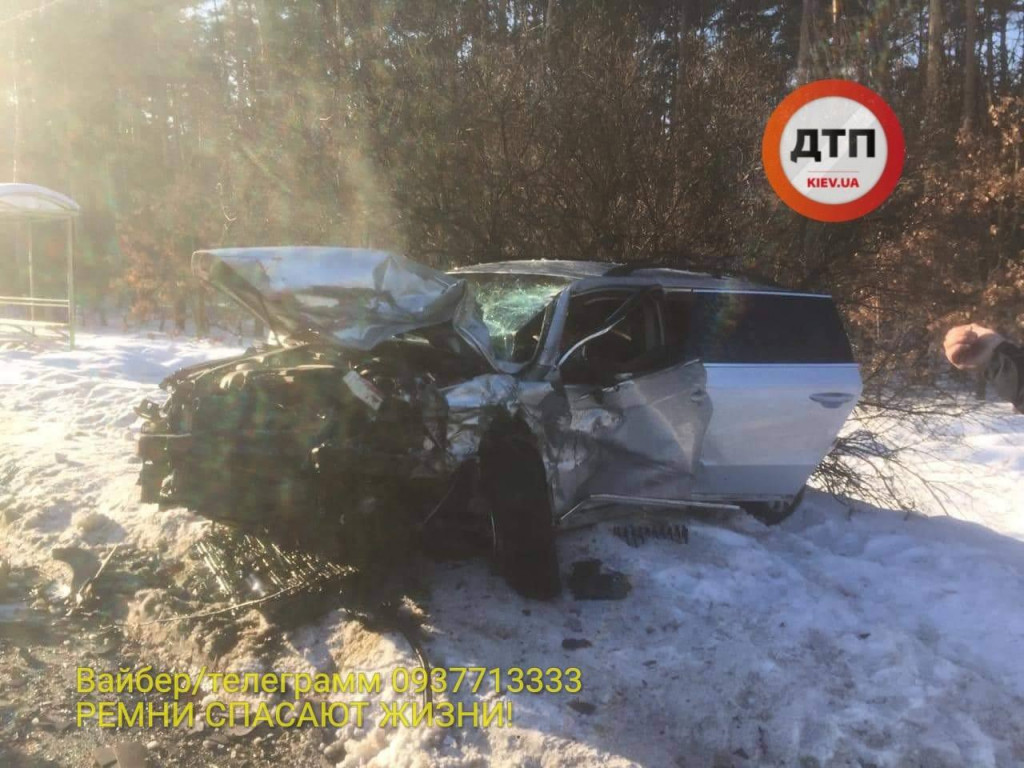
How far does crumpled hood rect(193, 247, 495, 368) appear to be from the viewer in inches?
153

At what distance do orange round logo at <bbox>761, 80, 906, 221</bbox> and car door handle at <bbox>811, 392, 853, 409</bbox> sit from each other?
11.1 ft

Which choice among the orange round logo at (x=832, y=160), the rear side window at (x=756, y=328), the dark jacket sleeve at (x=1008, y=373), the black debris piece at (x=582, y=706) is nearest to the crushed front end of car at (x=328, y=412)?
the black debris piece at (x=582, y=706)

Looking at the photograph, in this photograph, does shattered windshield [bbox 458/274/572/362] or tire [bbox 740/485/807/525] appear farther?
tire [bbox 740/485/807/525]

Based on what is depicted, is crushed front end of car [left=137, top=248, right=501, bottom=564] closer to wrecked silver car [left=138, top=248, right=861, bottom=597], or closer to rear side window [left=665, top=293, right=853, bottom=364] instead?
wrecked silver car [left=138, top=248, right=861, bottom=597]

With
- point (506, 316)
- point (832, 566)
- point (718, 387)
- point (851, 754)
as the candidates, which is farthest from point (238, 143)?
point (851, 754)

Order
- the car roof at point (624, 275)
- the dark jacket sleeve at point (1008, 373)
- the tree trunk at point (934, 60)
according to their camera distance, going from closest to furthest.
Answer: the dark jacket sleeve at point (1008, 373), the car roof at point (624, 275), the tree trunk at point (934, 60)

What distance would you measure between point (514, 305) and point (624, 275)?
0.75 m

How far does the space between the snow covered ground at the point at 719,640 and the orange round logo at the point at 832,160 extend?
10.6 ft

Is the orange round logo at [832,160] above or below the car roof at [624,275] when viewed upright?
above

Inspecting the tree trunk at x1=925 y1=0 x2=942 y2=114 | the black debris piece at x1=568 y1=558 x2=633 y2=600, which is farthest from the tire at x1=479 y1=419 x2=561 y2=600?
the tree trunk at x1=925 y1=0 x2=942 y2=114

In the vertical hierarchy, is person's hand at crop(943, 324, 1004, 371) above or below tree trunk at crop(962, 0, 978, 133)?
below

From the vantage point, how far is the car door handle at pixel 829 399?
5.07 meters

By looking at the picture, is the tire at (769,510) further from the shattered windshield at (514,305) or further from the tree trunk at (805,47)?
the tree trunk at (805,47)

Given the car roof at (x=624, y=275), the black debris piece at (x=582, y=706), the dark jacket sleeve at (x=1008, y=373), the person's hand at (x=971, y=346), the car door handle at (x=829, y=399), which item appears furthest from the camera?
the car door handle at (x=829, y=399)
